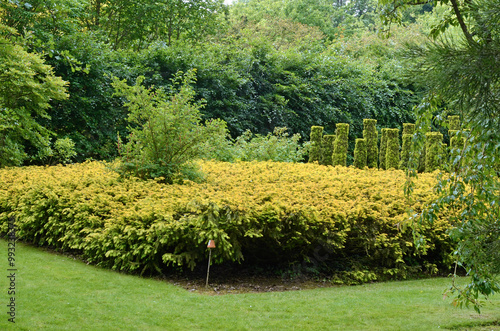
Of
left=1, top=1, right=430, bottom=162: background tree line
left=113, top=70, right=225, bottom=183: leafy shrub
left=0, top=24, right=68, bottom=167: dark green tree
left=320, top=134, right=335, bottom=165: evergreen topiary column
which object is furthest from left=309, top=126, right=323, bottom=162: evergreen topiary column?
left=0, top=24, right=68, bottom=167: dark green tree

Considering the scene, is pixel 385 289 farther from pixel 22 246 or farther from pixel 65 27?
pixel 65 27

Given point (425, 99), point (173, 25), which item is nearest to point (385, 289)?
point (425, 99)

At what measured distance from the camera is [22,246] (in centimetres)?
616

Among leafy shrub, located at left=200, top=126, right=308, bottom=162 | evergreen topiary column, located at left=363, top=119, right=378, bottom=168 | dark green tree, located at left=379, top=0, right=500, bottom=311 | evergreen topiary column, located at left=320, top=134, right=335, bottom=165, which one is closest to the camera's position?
dark green tree, located at left=379, top=0, right=500, bottom=311

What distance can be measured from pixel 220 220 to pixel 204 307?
3.85ft

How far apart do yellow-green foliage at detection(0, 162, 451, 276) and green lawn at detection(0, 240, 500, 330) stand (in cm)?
48

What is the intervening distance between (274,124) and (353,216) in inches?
297

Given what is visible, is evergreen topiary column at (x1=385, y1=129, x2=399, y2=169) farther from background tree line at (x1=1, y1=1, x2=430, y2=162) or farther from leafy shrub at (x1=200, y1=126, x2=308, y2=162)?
leafy shrub at (x1=200, y1=126, x2=308, y2=162)

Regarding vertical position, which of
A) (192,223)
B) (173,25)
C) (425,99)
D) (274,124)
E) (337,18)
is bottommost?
(192,223)

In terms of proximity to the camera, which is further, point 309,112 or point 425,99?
point 309,112

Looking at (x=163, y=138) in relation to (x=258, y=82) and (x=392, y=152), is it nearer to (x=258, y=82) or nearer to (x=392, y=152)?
(x=392, y=152)

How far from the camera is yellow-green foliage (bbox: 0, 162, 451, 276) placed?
512cm

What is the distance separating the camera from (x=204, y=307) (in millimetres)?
4148

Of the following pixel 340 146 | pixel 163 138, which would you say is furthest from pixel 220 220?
pixel 340 146
